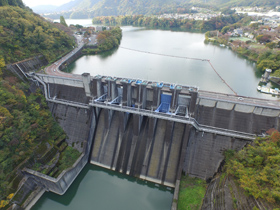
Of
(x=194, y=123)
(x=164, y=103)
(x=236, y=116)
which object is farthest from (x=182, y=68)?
(x=194, y=123)

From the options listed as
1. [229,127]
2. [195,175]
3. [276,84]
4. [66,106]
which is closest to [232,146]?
[229,127]

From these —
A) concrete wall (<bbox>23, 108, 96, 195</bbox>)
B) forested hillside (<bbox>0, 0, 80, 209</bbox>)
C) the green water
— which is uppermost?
forested hillside (<bbox>0, 0, 80, 209</bbox>)

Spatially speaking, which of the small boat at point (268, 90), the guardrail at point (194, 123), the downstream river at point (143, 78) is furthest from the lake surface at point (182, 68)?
the guardrail at point (194, 123)

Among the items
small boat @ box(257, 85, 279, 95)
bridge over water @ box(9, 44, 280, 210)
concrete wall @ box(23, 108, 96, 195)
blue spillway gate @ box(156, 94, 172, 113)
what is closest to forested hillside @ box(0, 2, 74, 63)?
bridge over water @ box(9, 44, 280, 210)

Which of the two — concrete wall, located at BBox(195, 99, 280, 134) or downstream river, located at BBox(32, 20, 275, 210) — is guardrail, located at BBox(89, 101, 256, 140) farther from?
downstream river, located at BBox(32, 20, 275, 210)

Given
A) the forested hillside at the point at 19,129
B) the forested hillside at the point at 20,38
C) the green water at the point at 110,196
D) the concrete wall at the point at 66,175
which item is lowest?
the green water at the point at 110,196

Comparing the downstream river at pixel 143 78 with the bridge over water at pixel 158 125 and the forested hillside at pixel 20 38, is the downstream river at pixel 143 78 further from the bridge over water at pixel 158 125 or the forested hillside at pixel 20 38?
the forested hillside at pixel 20 38

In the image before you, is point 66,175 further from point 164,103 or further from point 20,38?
point 20,38
